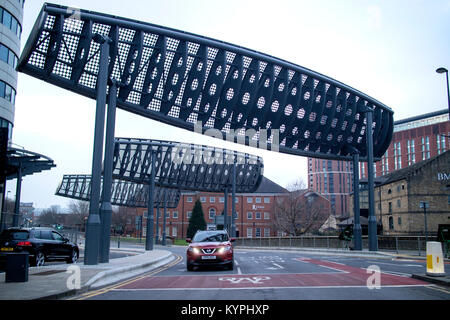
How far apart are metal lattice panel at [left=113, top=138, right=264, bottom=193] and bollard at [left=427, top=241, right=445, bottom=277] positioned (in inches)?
1018

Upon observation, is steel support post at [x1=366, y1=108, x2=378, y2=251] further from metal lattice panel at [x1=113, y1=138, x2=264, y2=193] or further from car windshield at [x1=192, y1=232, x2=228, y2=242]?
metal lattice panel at [x1=113, y1=138, x2=264, y2=193]

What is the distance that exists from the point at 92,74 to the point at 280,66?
10613 mm

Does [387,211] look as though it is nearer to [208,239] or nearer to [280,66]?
[280,66]

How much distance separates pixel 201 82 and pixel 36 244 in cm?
1108

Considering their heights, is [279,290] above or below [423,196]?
below

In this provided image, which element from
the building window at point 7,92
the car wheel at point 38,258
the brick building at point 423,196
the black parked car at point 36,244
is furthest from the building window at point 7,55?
the brick building at point 423,196

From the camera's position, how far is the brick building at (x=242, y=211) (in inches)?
3893

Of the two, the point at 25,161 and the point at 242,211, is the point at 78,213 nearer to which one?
the point at 242,211

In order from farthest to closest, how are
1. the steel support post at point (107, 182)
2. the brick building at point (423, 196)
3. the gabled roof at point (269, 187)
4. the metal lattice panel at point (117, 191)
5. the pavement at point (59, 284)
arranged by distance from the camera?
the gabled roof at point (269, 187) → the metal lattice panel at point (117, 191) → the brick building at point (423, 196) → the steel support post at point (107, 182) → the pavement at point (59, 284)

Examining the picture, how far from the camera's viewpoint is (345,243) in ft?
121

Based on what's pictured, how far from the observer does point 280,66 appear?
2375 cm

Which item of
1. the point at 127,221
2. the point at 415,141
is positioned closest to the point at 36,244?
the point at 127,221

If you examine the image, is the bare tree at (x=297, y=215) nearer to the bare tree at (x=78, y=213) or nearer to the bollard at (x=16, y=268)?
the bollard at (x=16, y=268)

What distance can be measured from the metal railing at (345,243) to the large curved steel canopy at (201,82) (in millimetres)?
8259
